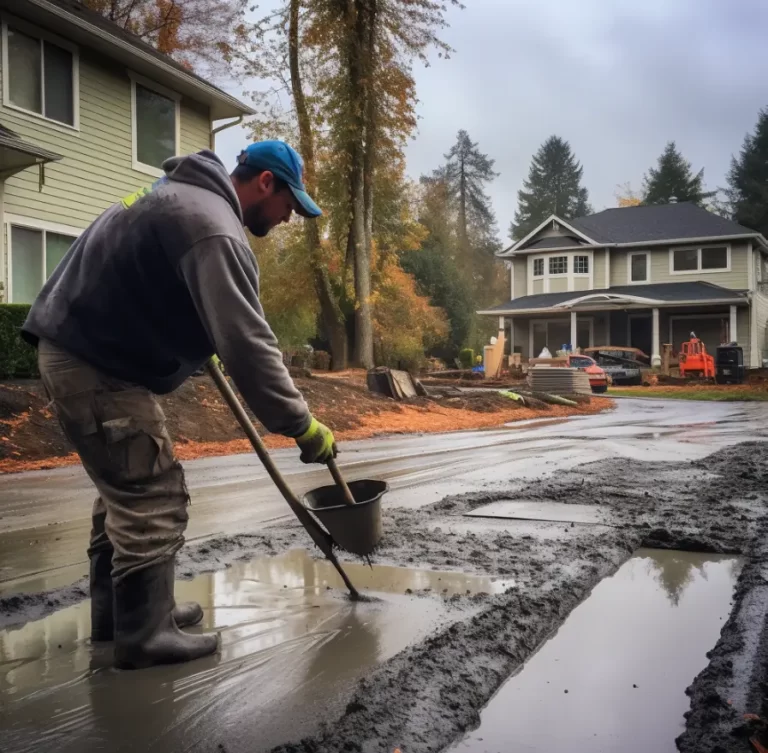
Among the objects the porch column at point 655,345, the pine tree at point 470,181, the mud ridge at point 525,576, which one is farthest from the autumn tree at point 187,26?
the pine tree at point 470,181

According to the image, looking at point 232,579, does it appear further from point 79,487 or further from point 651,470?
point 651,470

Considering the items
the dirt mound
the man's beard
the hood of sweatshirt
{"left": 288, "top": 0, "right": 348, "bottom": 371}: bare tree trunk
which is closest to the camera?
the hood of sweatshirt

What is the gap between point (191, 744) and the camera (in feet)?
7.27

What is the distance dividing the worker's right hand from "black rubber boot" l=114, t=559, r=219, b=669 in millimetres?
609

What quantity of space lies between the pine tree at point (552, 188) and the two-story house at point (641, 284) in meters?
38.2

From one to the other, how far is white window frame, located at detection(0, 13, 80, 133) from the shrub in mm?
4896

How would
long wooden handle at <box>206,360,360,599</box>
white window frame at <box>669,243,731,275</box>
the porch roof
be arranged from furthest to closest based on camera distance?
white window frame at <box>669,243,731,275</box>
the porch roof
long wooden handle at <box>206,360,360,599</box>

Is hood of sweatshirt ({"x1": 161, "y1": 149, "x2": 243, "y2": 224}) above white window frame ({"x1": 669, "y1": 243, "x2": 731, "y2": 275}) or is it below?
below

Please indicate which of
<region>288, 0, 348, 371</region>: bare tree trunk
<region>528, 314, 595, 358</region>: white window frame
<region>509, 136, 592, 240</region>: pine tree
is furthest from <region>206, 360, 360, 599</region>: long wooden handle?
<region>509, 136, 592, 240</region>: pine tree

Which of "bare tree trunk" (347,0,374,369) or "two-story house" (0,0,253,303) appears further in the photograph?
"bare tree trunk" (347,0,374,369)

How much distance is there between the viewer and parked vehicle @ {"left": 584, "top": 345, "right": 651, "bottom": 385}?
102 feet

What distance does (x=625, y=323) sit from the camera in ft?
120

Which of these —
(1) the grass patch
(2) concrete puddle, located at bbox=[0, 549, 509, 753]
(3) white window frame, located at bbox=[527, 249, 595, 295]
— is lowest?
(2) concrete puddle, located at bbox=[0, 549, 509, 753]

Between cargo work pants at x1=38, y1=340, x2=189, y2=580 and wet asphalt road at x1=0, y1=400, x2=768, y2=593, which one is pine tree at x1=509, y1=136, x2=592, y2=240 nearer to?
wet asphalt road at x1=0, y1=400, x2=768, y2=593
